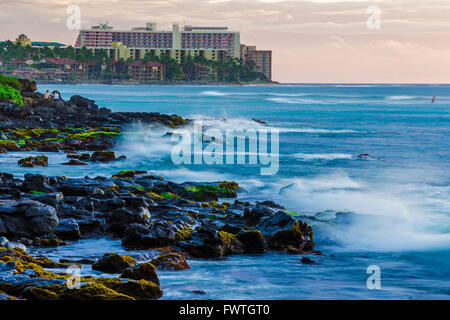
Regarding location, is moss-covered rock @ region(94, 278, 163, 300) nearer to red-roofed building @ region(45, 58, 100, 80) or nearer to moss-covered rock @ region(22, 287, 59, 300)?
moss-covered rock @ region(22, 287, 59, 300)

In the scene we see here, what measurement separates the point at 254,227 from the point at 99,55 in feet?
620

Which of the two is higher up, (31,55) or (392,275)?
(31,55)

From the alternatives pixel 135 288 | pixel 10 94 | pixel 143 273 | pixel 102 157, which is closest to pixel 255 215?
pixel 143 273

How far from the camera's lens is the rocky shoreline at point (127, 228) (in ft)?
24.0

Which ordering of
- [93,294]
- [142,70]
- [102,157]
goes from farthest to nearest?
[142,70], [102,157], [93,294]

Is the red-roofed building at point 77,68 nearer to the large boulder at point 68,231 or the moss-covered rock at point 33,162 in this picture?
the moss-covered rock at point 33,162

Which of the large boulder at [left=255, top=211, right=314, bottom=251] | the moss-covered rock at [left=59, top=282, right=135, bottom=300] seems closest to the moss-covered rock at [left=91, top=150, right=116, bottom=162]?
the large boulder at [left=255, top=211, right=314, bottom=251]

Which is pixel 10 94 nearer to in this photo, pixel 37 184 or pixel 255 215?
pixel 37 184

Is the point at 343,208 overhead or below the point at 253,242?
below

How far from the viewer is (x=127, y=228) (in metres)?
10.7

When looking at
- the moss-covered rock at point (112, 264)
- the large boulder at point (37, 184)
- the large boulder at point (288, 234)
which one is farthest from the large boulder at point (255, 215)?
the large boulder at point (37, 184)
